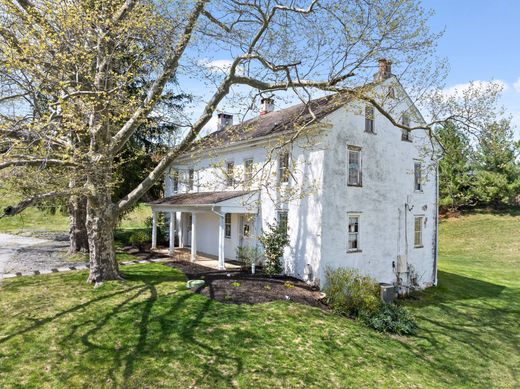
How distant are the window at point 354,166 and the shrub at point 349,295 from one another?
13.3ft

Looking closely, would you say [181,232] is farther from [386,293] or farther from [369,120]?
[386,293]

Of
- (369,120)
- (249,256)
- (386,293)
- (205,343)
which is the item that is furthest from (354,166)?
(205,343)

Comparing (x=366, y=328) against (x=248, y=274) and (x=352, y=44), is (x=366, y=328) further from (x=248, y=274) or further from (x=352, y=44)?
(x=352, y=44)

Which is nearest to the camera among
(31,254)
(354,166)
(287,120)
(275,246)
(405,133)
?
(275,246)

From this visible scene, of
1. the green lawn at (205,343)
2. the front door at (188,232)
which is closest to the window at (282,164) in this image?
the green lawn at (205,343)

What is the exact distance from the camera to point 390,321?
42.2ft

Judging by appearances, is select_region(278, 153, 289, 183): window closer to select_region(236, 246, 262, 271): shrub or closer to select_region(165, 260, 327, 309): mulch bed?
select_region(236, 246, 262, 271): shrub

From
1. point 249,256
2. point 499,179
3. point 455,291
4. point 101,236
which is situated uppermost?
point 499,179

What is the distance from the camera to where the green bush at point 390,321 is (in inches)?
496

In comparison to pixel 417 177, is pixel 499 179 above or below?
above

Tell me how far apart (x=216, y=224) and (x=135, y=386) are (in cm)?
1364

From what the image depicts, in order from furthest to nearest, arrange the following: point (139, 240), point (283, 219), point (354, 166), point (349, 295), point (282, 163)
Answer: point (139, 240) < point (282, 163) < point (283, 219) < point (354, 166) < point (349, 295)

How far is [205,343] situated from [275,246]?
7800 mm

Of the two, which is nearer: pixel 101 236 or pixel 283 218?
pixel 101 236
